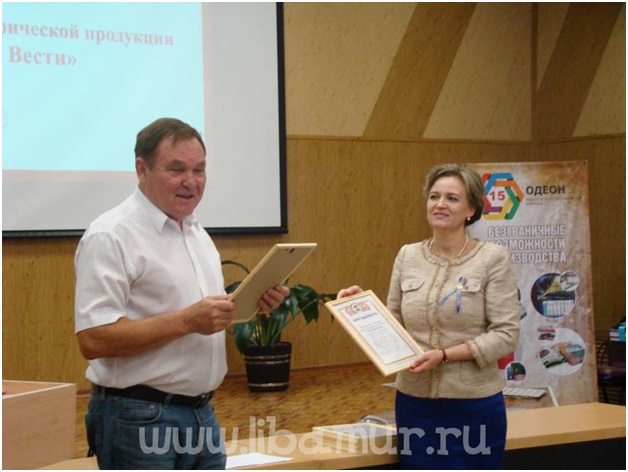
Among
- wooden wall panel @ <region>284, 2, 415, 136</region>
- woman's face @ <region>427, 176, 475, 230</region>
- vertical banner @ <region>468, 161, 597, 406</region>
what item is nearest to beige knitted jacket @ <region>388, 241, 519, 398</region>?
woman's face @ <region>427, 176, 475, 230</region>

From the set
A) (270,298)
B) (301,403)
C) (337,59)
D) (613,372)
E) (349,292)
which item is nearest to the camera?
(270,298)

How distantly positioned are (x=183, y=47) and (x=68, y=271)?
1.93 metres

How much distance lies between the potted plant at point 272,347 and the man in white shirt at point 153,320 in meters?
4.42

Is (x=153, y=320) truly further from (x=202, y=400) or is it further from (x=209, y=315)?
(x=202, y=400)

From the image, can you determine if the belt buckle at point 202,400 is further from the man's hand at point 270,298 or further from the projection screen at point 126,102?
the projection screen at point 126,102

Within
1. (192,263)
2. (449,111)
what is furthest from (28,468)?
(449,111)

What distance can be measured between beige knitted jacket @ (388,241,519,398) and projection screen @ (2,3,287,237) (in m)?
Result: 3.94

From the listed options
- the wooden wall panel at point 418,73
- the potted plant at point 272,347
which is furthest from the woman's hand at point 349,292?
the wooden wall panel at point 418,73

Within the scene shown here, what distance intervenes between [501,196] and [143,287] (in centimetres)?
460

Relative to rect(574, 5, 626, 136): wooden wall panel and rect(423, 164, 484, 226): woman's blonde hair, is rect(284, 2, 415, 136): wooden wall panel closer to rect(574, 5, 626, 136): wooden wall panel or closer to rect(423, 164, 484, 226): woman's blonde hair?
rect(574, 5, 626, 136): wooden wall panel

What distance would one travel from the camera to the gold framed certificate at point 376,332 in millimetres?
3193

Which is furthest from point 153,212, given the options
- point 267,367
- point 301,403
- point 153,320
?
point 267,367

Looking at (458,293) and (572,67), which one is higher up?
(572,67)

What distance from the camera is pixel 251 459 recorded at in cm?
348
